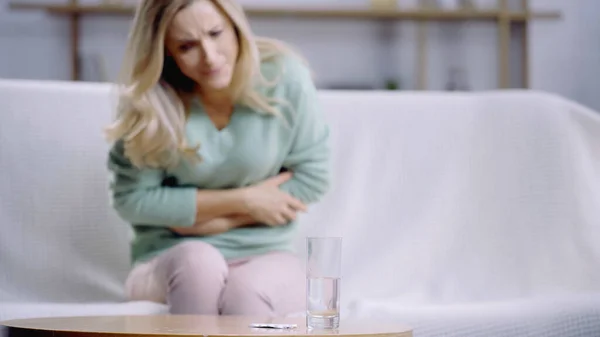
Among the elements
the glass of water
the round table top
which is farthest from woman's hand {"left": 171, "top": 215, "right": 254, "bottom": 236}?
the glass of water

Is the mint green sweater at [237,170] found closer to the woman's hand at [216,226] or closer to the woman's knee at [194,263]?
the woman's hand at [216,226]

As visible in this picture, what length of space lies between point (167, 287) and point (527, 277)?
2.50 ft

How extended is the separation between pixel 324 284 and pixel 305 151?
76 cm

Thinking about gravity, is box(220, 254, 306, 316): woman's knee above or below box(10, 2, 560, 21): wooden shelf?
below

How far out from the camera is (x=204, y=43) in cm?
170

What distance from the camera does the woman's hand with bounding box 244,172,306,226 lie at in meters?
1.74

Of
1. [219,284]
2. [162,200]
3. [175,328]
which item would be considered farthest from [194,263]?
[175,328]

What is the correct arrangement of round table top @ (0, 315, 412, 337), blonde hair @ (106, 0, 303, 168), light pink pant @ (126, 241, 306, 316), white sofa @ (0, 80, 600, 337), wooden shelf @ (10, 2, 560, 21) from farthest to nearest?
1. wooden shelf @ (10, 2, 560, 21)
2. white sofa @ (0, 80, 600, 337)
3. blonde hair @ (106, 0, 303, 168)
4. light pink pant @ (126, 241, 306, 316)
5. round table top @ (0, 315, 412, 337)

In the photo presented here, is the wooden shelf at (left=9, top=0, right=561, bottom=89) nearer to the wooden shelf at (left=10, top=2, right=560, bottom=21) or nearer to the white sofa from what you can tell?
the wooden shelf at (left=10, top=2, right=560, bottom=21)

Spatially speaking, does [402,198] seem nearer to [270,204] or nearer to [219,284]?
[270,204]

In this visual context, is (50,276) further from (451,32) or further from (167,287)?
(451,32)

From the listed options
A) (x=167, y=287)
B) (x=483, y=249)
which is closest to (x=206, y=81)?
(x=167, y=287)

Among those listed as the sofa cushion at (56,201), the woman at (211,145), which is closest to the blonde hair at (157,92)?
the woman at (211,145)

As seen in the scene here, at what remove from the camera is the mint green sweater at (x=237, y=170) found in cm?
174
